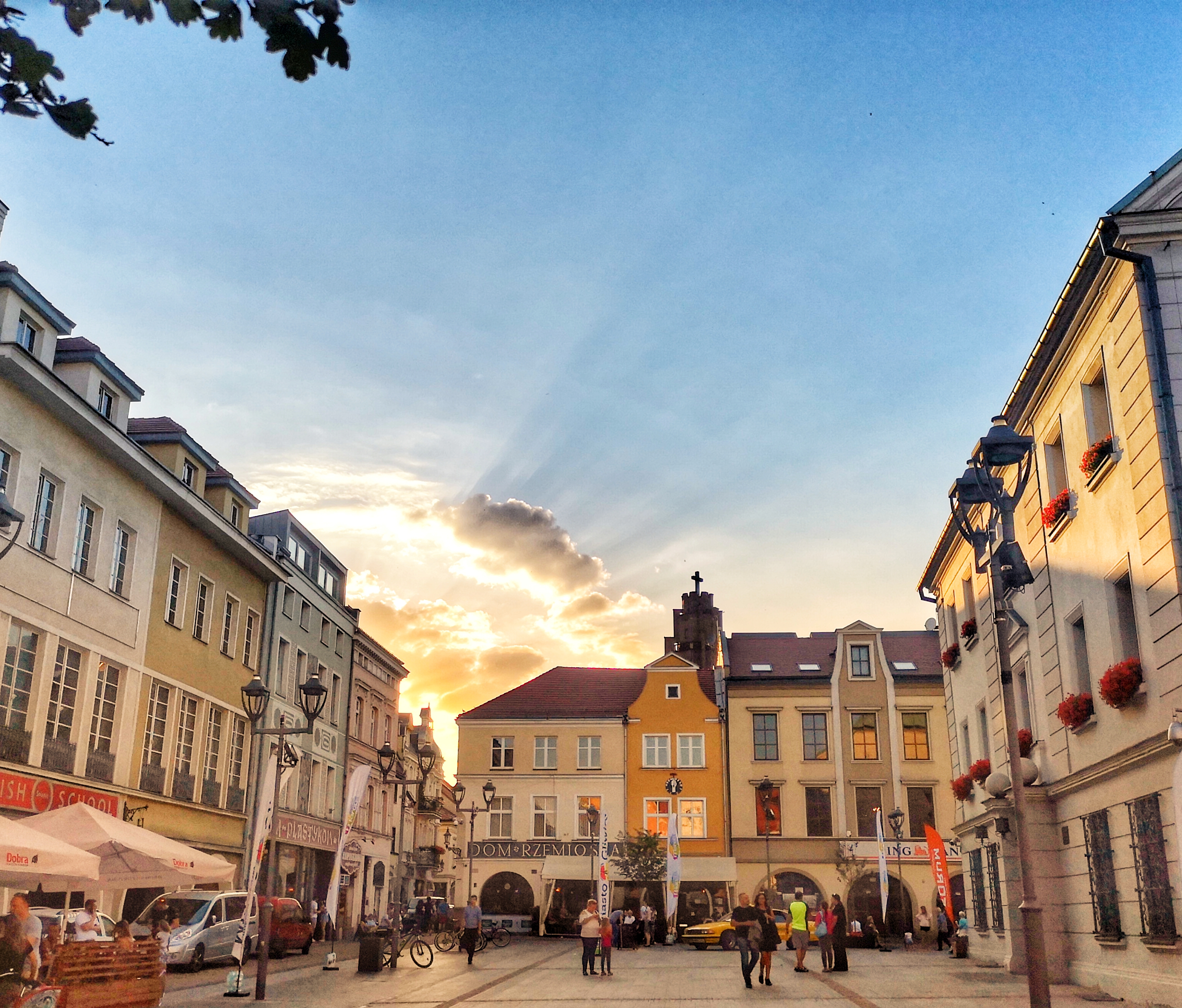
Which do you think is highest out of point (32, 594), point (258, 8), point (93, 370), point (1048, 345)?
point (93, 370)

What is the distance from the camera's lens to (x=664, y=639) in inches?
2926

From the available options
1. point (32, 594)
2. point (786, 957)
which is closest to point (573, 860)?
point (786, 957)

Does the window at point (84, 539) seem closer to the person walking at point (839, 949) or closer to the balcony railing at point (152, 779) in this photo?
the balcony railing at point (152, 779)

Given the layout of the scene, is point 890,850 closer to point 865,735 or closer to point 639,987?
point 865,735

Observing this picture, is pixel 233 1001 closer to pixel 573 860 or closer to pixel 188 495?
pixel 188 495

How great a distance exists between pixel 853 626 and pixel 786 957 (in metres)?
22.4

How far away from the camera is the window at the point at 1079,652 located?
18.4 metres

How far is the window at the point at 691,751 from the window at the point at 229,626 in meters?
24.3

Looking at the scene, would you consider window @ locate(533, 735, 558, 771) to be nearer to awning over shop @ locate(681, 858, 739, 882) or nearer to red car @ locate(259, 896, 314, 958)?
awning over shop @ locate(681, 858, 739, 882)

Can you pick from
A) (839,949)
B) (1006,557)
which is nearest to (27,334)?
(1006,557)

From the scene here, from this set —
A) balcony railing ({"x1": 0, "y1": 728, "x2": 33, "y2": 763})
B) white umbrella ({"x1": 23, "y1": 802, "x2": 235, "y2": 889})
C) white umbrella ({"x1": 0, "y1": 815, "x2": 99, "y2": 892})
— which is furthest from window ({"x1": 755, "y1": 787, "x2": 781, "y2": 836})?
white umbrella ({"x1": 0, "y1": 815, "x2": 99, "y2": 892})

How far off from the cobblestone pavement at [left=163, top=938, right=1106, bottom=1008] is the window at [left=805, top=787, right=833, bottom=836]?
1921 centimetres

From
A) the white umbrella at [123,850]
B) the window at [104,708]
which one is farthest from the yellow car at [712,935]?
the white umbrella at [123,850]

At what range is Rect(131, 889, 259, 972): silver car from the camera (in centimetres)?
2558
